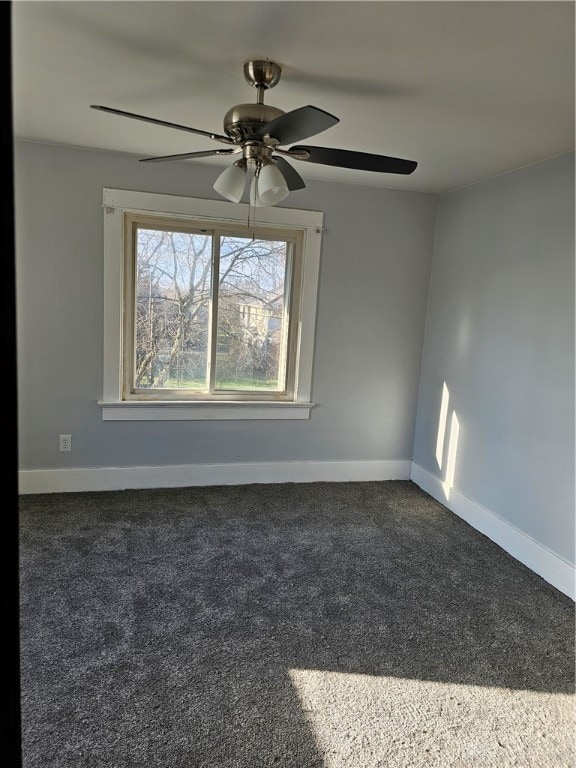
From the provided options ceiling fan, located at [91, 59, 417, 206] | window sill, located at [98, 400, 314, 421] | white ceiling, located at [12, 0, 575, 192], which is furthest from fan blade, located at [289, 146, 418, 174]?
window sill, located at [98, 400, 314, 421]

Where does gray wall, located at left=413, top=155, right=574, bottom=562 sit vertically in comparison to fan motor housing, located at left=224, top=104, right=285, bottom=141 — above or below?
below

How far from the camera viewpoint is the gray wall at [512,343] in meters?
2.59

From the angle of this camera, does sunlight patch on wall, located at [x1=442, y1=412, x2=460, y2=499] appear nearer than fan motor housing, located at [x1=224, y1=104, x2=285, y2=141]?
No

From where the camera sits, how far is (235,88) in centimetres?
208

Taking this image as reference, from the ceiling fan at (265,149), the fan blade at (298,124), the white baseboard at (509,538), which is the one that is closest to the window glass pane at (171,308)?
the ceiling fan at (265,149)

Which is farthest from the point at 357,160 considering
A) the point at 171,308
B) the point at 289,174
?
the point at 171,308

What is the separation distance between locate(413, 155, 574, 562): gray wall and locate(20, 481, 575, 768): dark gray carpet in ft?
1.34

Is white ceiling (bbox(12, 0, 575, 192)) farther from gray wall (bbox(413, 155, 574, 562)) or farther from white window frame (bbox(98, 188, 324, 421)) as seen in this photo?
white window frame (bbox(98, 188, 324, 421))

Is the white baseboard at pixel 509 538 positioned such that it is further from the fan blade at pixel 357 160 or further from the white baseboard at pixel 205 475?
the fan blade at pixel 357 160

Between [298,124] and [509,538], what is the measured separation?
2.57 meters

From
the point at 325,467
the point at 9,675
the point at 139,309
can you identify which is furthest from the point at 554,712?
the point at 139,309

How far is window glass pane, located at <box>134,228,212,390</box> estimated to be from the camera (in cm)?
340

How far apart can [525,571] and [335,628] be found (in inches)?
49.7

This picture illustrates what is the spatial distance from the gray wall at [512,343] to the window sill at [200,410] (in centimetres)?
114
